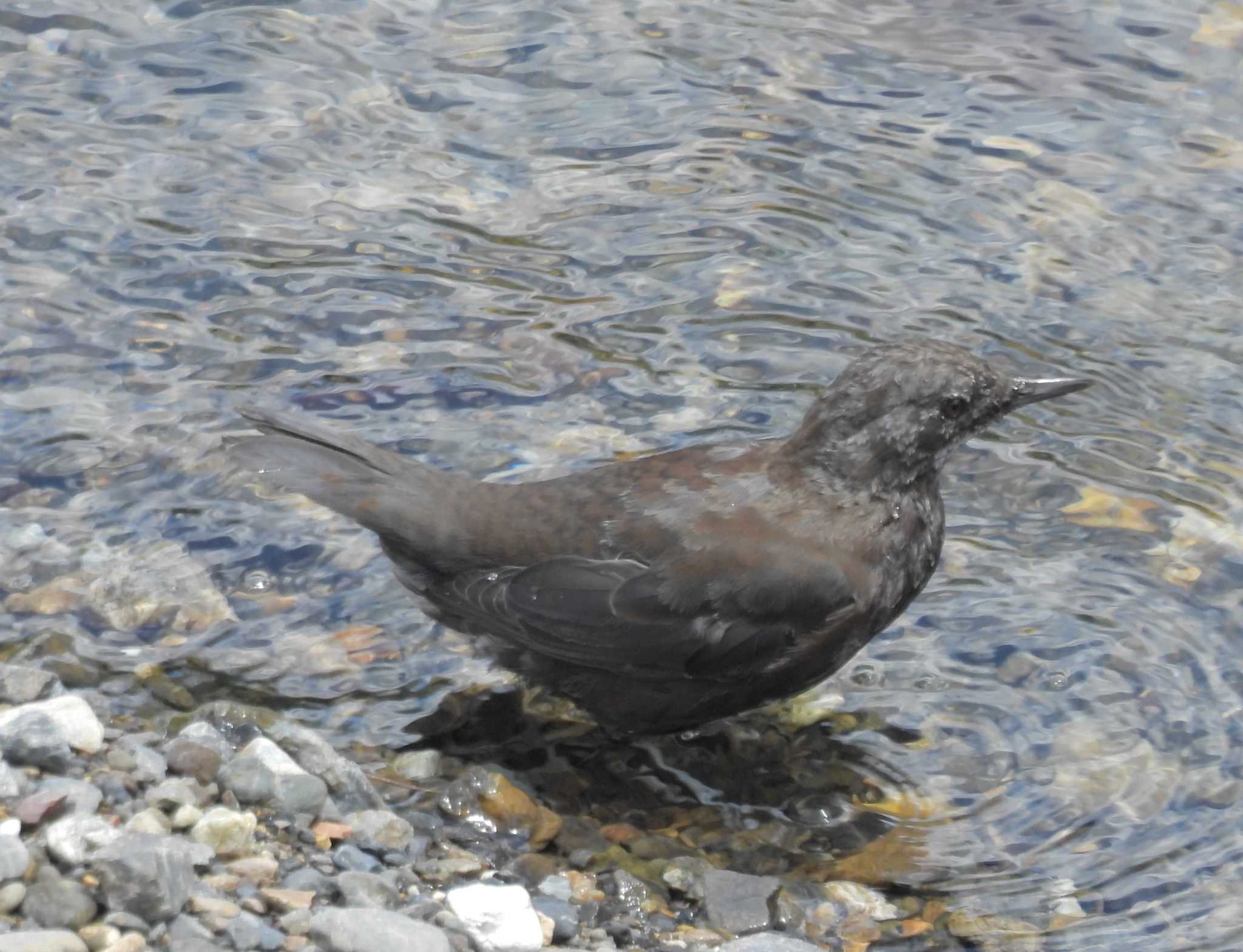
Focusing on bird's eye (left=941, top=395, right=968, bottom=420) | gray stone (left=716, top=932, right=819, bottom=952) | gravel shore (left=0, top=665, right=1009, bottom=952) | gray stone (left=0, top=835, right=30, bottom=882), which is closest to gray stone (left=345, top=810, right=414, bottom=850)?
gravel shore (left=0, top=665, right=1009, bottom=952)

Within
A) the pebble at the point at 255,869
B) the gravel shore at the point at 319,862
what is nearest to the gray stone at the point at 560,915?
the gravel shore at the point at 319,862

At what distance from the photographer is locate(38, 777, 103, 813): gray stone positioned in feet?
13.1

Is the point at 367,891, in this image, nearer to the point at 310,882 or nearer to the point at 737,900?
the point at 310,882

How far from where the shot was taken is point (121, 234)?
285 inches

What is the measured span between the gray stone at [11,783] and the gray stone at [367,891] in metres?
0.76

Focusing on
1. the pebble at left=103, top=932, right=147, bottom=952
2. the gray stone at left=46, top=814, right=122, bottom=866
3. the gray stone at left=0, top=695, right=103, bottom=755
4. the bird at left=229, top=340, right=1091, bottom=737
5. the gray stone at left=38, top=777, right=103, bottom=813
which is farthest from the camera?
the bird at left=229, top=340, right=1091, bottom=737

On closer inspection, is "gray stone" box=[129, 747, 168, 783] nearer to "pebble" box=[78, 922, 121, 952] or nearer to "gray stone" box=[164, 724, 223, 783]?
"gray stone" box=[164, 724, 223, 783]

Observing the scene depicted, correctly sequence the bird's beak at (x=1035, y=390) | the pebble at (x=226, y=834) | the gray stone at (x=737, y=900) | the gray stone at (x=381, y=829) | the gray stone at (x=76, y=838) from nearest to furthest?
the gray stone at (x=76, y=838) → the pebble at (x=226, y=834) → the gray stone at (x=381, y=829) → the gray stone at (x=737, y=900) → the bird's beak at (x=1035, y=390)

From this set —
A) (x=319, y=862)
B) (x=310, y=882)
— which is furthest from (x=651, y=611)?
(x=310, y=882)

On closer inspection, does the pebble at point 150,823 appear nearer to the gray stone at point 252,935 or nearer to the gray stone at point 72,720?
the gray stone at point 72,720

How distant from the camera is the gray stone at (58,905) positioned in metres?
3.52

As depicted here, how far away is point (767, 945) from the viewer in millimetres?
4230

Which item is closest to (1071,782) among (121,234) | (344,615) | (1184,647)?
(1184,647)

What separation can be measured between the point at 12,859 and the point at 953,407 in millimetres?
3078
